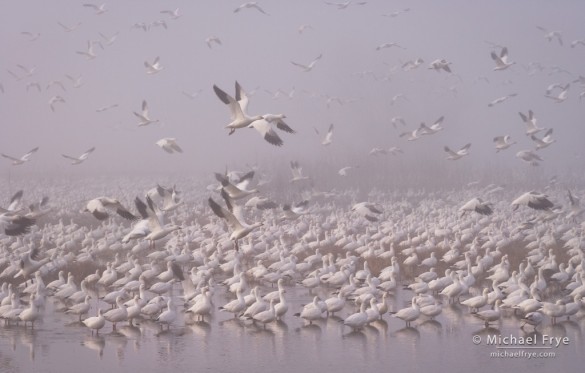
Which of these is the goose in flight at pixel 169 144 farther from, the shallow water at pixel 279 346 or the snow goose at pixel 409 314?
the snow goose at pixel 409 314

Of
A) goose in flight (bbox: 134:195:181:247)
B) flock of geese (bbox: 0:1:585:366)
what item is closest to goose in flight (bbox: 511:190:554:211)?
flock of geese (bbox: 0:1:585:366)

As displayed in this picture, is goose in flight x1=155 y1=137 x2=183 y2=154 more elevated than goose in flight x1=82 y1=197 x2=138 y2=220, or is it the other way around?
goose in flight x1=155 y1=137 x2=183 y2=154

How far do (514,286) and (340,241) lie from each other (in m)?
9.00

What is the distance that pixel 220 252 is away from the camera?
2200cm

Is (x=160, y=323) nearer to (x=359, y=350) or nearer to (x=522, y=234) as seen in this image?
(x=359, y=350)

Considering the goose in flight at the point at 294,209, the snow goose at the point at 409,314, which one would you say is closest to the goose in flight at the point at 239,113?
the snow goose at the point at 409,314

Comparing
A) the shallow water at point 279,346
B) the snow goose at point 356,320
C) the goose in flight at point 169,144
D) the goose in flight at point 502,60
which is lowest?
the shallow water at point 279,346

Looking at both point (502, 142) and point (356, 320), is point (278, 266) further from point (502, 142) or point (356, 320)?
point (502, 142)

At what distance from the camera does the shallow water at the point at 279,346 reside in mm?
11914

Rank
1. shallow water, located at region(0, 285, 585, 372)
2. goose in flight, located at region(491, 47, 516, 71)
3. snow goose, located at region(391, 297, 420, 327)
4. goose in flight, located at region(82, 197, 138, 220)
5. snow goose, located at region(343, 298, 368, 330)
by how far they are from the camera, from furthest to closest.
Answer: goose in flight, located at region(491, 47, 516, 71) < snow goose, located at region(391, 297, 420, 327) < goose in flight, located at region(82, 197, 138, 220) < snow goose, located at region(343, 298, 368, 330) < shallow water, located at region(0, 285, 585, 372)

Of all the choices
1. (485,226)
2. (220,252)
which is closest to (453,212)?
(485,226)

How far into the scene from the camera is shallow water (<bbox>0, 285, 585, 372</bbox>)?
39.1 feet

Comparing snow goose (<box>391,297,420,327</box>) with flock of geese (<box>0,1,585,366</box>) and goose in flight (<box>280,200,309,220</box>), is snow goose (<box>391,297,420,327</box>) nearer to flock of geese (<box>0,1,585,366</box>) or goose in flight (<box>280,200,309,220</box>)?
flock of geese (<box>0,1,585,366</box>)

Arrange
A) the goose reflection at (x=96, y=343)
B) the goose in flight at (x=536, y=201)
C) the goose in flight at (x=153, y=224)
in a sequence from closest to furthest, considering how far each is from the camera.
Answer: the goose reflection at (x=96, y=343) < the goose in flight at (x=153, y=224) < the goose in flight at (x=536, y=201)
